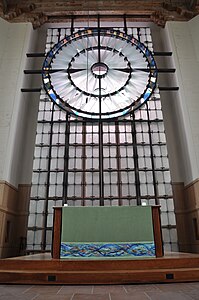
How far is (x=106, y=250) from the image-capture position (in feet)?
11.5

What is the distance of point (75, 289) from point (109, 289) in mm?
358

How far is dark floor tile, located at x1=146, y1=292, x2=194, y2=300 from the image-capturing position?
6.71 ft

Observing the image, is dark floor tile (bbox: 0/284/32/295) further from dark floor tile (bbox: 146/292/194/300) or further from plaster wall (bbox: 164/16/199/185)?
plaster wall (bbox: 164/16/199/185)

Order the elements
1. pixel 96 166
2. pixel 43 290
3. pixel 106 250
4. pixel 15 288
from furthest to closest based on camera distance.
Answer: pixel 96 166 → pixel 106 250 → pixel 15 288 → pixel 43 290

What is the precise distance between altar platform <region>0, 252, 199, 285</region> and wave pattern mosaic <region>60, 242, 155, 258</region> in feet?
1.11

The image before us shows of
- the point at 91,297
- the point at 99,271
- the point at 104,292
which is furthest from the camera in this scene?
the point at 99,271

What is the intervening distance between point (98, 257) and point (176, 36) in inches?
266

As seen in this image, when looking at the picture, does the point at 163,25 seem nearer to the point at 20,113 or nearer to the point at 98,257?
the point at 20,113

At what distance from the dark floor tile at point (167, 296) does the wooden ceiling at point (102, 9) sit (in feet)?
26.1

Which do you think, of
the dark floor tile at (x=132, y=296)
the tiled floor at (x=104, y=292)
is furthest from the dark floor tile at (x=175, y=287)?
the dark floor tile at (x=132, y=296)

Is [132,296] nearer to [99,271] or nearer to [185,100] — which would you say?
[99,271]

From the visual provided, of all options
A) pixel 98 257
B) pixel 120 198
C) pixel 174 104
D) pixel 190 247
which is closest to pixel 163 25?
pixel 174 104

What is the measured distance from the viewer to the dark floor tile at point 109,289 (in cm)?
233

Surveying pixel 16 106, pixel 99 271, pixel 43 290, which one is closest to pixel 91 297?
pixel 43 290
